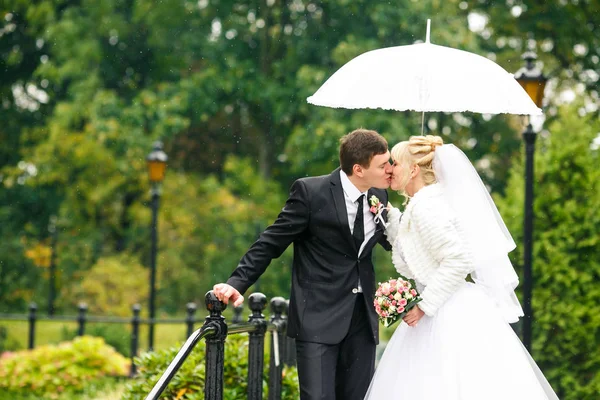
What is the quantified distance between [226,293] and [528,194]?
18.2ft

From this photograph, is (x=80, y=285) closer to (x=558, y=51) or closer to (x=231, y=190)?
(x=231, y=190)

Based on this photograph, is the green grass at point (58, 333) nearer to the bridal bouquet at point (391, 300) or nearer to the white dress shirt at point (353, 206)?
the white dress shirt at point (353, 206)

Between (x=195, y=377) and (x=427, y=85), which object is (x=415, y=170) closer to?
(x=427, y=85)

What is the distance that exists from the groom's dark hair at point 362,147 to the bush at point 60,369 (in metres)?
7.46

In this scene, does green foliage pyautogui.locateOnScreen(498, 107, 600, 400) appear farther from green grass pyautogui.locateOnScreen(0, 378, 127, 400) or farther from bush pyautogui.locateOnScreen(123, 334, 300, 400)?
green grass pyautogui.locateOnScreen(0, 378, 127, 400)

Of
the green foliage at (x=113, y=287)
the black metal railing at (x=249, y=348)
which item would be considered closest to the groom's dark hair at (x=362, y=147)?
the black metal railing at (x=249, y=348)

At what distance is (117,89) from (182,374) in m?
20.6

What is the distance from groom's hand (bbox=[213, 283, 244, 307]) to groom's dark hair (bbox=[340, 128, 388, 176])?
3.04 feet

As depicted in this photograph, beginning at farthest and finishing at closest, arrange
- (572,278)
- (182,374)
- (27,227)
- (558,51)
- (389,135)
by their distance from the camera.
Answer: (27,227), (558,51), (389,135), (572,278), (182,374)

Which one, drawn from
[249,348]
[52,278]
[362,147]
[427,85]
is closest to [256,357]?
[249,348]

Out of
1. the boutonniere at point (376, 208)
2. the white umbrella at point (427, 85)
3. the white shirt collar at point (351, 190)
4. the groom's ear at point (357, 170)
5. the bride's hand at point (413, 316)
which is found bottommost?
the bride's hand at point (413, 316)

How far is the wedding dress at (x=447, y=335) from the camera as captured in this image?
4637 millimetres

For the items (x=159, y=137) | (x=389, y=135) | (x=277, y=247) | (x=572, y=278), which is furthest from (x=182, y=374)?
(x=159, y=137)

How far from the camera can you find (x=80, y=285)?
2306 centimetres
